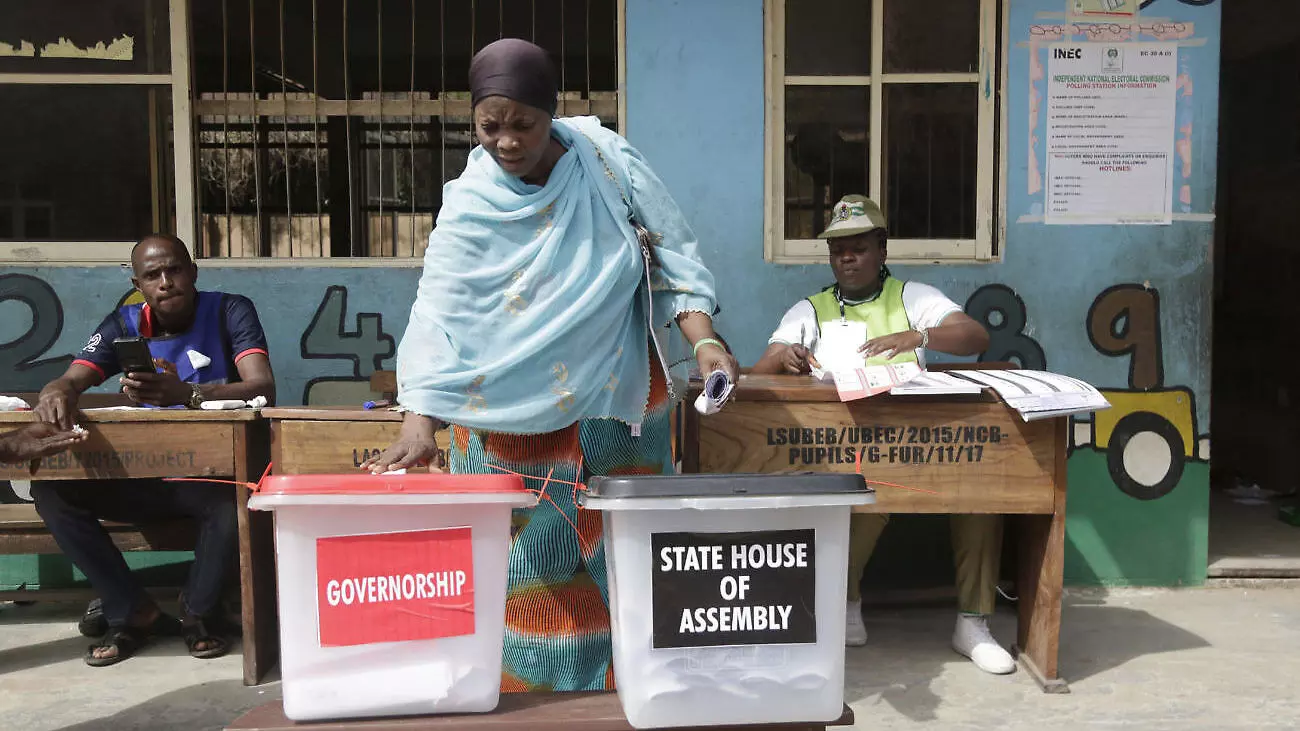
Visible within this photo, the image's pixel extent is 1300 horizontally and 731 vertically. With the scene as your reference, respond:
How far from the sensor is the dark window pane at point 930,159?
4.29m

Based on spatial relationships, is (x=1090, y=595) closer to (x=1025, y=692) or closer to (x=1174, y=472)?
(x=1174, y=472)

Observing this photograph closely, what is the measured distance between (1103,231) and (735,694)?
319cm

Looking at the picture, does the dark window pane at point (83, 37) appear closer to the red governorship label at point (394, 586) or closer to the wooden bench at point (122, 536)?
the wooden bench at point (122, 536)

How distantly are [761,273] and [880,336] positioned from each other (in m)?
0.77

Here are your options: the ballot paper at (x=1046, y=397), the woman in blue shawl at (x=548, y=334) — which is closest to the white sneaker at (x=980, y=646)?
the ballot paper at (x=1046, y=397)

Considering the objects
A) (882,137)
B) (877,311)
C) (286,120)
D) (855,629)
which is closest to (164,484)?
(286,120)

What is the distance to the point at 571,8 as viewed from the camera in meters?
4.35

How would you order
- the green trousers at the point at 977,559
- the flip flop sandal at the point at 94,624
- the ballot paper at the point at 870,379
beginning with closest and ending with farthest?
the ballot paper at the point at 870,379
the green trousers at the point at 977,559
the flip flop sandal at the point at 94,624

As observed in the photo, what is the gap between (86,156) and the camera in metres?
4.41

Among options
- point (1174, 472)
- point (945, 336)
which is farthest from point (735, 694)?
point (1174, 472)

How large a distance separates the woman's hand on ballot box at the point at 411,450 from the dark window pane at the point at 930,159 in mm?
2828

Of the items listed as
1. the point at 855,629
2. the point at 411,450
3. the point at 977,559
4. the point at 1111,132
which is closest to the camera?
the point at 411,450

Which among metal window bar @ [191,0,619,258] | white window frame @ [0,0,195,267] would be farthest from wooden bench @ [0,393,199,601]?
metal window bar @ [191,0,619,258]

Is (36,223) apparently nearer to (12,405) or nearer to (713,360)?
(12,405)
